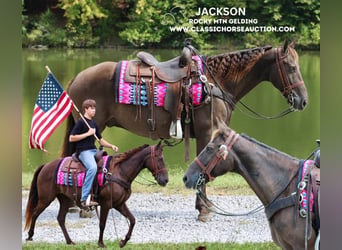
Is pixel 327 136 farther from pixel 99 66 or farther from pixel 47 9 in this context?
pixel 47 9

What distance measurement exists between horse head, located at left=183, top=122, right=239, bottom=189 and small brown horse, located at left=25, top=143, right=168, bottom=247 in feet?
2.65

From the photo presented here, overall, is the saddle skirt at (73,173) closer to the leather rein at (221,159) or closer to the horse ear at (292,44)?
the leather rein at (221,159)

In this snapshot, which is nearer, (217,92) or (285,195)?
(285,195)

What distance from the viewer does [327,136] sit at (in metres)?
6.77

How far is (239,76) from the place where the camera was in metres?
6.60

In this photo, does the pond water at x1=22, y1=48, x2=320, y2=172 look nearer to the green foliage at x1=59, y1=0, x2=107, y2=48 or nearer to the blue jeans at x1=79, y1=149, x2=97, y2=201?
the green foliage at x1=59, y1=0, x2=107, y2=48

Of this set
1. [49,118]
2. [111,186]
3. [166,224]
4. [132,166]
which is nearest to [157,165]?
[132,166]

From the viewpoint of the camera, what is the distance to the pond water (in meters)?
6.43

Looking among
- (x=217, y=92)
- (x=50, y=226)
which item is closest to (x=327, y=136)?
(x=217, y=92)

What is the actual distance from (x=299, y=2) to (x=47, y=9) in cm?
275

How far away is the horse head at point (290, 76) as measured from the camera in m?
6.46

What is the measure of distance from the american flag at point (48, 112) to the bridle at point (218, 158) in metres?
1.78

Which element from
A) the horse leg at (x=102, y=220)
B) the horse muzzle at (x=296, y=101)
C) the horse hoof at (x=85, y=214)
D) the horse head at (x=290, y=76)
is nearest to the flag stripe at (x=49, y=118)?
the horse hoof at (x=85, y=214)

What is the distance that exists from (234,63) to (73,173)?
2092 millimetres
